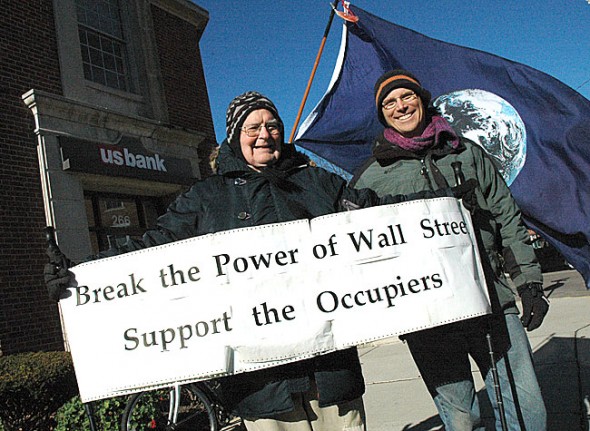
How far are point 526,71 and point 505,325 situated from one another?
3567mm

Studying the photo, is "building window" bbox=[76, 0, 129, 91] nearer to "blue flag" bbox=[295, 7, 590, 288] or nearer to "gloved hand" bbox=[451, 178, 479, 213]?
"blue flag" bbox=[295, 7, 590, 288]

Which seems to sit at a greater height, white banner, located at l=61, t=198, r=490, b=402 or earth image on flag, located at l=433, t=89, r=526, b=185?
earth image on flag, located at l=433, t=89, r=526, b=185

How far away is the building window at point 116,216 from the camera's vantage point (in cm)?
784

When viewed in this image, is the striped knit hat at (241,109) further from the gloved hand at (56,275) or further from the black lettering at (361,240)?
the gloved hand at (56,275)

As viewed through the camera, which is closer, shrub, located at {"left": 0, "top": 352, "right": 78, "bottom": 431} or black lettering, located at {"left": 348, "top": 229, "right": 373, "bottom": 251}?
black lettering, located at {"left": 348, "top": 229, "right": 373, "bottom": 251}

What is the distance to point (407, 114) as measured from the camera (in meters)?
2.55

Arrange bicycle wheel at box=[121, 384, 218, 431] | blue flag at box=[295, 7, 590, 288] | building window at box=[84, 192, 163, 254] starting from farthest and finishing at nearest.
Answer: building window at box=[84, 192, 163, 254]
blue flag at box=[295, 7, 590, 288]
bicycle wheel at box=[121, 384, 218, 431]

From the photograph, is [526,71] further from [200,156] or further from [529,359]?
[200,156]

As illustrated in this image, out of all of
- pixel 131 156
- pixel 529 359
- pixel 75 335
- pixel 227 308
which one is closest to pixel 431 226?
pixel 529 359

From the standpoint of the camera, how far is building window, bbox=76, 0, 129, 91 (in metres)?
8.59

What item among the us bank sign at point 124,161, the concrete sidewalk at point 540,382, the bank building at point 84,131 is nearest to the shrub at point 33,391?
the bank building at point 84,131

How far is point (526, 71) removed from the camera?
4.99m

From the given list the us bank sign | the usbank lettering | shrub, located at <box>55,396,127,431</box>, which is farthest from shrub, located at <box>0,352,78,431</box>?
the usbank lettering

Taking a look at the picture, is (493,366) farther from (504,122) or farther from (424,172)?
(504,122)
